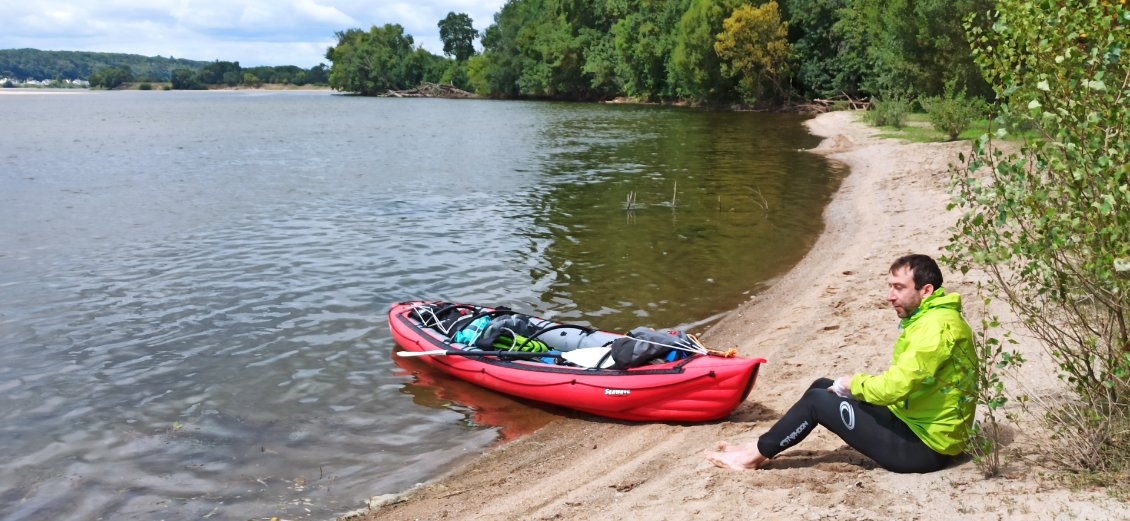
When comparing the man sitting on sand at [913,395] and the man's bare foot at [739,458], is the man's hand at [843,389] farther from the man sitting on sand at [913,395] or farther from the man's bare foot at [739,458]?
the man's bare foot at [739,458]

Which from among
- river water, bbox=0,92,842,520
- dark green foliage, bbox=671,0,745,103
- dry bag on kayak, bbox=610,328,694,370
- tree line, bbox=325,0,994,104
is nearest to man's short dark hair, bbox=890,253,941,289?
dry bag on kayak, bbox=610,328,694,370

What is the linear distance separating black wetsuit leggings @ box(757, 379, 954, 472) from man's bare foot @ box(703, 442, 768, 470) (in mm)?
87

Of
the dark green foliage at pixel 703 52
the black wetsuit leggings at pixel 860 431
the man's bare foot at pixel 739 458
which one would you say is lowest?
the man's bare foot at pixel 739 458

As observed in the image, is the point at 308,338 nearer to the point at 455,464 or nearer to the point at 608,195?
the point at 455,464

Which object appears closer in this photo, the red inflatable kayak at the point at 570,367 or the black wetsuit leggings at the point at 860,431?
the black wetsuit leggings at the point at 860,431

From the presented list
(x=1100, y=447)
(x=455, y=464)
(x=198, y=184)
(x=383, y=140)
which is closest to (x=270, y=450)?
(x=455, y=464)

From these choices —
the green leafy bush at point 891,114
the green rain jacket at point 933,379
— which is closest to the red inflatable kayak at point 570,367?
the green rain jacket at point 933,379

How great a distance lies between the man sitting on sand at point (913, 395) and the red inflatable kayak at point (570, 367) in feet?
5.77

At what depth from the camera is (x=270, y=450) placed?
7805 millimetres

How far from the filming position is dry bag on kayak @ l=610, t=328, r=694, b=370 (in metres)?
8.08

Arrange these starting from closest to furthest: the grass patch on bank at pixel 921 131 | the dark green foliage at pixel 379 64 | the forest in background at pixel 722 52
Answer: the grass patch on bank at pixel 921 131
the forest in background at pixel 722 52
the dark green foliage at pixel 379 64

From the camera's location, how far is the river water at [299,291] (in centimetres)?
754

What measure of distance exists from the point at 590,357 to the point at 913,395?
399 cm

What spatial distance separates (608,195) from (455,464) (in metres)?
15.5
